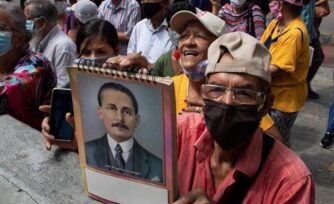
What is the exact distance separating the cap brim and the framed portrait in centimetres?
93

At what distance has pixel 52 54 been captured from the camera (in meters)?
3.90

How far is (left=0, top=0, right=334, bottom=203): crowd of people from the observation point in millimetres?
1496

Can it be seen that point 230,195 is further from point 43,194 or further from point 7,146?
point 7,146

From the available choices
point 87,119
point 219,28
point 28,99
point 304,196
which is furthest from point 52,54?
point 304,196

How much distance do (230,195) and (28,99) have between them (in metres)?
1.53

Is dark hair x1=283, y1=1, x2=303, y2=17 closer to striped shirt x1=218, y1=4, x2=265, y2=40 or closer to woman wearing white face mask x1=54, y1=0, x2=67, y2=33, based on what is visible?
striped shirt x1=218, y1=4, x2=265, y2=40

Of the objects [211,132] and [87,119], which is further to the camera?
[211,132]

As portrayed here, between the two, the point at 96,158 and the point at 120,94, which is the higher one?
the point at 120,94

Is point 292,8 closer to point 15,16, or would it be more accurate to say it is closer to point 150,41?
point 150,41

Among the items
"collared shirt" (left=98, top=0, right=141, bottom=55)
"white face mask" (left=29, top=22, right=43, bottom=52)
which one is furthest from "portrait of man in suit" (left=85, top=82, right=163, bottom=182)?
"collared shirt" (left=98, top=0, right=141, bottom=55)

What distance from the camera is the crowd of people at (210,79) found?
1.50m

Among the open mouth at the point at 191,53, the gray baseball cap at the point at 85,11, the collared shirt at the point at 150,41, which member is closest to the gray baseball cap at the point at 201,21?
the open mouth at the point at 191,53

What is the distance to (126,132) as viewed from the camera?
1.38 metres

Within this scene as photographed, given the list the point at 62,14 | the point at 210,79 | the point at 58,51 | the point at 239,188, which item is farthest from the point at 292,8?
the point at 62,14
